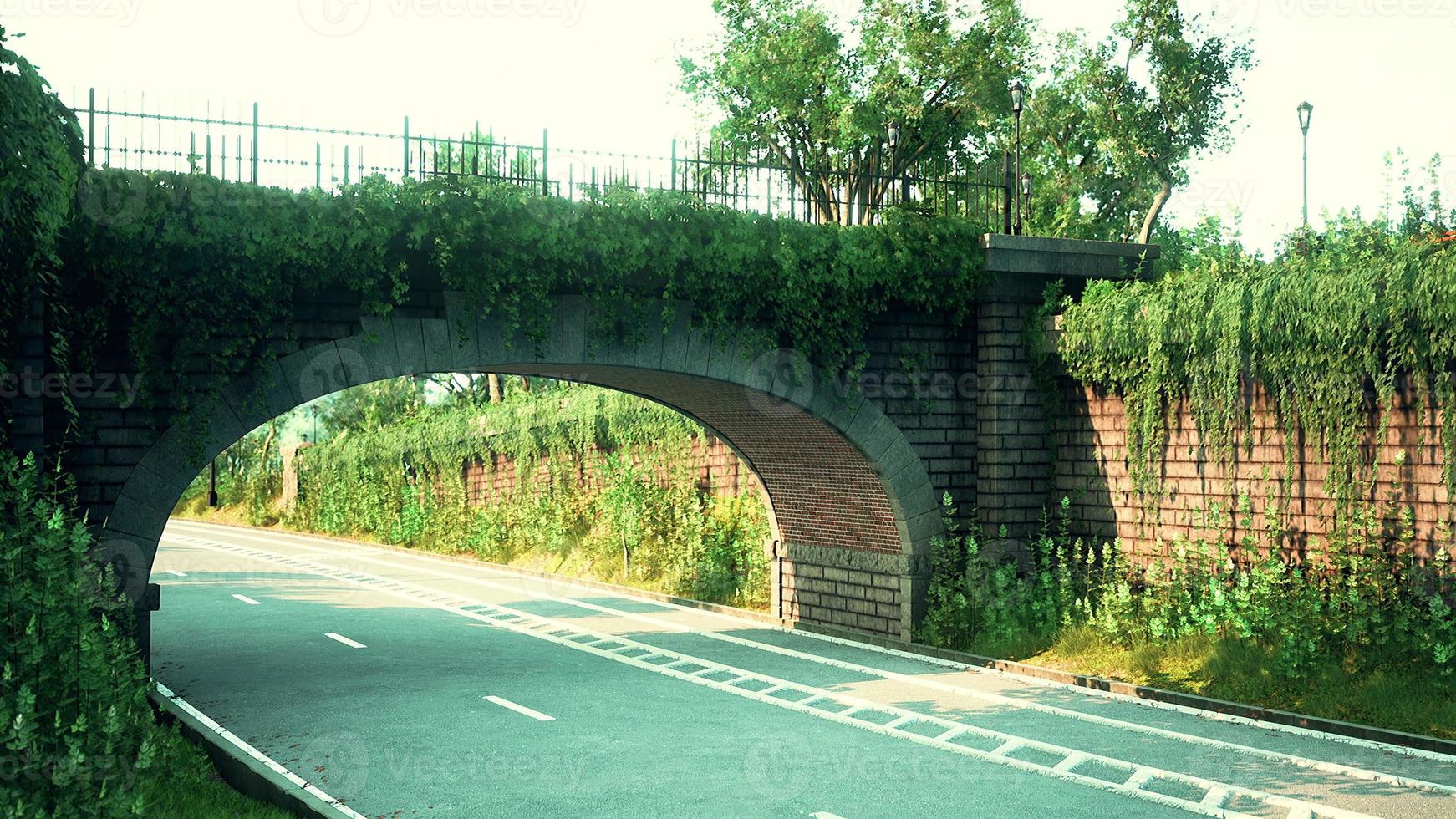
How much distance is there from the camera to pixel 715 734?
38.8ft

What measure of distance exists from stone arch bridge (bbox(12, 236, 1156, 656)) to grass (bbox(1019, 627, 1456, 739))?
2786 mm

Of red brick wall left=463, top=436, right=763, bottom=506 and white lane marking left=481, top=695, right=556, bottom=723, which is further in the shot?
red brick wall left=463, top=436, right=763, bottom=506

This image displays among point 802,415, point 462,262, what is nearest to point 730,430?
point 802,415

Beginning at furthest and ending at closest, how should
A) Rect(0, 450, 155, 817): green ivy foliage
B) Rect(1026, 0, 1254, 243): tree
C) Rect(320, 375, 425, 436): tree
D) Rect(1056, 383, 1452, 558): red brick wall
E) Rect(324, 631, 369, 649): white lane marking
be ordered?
1. Rect(320, 375, 425, 436): tree
2. Rect(1026, 0, 1254, 243): tree
3. Rect(324, 631, 369, 649): white lane marking
4. Rect(1056, 383, 1452, 558): red brick wall
5. Rect(0, 450, 155, 817): green ivy foliage

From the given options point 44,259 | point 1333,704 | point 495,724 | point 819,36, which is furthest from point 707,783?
→ point 819,36

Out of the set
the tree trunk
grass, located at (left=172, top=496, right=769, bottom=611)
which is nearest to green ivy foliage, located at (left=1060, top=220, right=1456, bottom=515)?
grass, located at (left=172, top=496, right=769, bottom=611)

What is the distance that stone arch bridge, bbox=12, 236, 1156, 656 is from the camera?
13523mm

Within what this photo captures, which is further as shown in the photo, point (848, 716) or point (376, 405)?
point (376, 405)

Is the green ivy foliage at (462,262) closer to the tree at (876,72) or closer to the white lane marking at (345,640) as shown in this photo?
the white lane marking at (345,640)

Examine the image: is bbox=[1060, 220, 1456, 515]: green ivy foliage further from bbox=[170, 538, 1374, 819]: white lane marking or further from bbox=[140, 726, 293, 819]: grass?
bbox=[140, 726, 293, 819]: grass

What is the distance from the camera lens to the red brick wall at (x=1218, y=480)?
1289 centimetres

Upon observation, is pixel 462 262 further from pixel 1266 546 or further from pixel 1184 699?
pixel 1266 546

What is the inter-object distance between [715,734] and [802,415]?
614 cm

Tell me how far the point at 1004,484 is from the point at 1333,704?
5.92 metres
